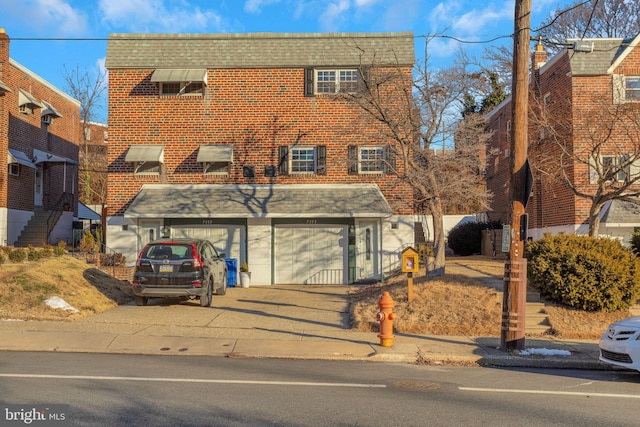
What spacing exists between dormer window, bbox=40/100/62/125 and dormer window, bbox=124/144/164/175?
844 cm

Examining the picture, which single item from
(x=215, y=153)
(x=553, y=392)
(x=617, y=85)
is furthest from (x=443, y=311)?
(x=215, y=153)

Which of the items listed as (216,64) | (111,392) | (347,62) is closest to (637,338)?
(111,392)

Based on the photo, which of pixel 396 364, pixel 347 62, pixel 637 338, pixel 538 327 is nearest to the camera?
pixel 637 338

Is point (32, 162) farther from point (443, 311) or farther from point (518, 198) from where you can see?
point (518, 198)

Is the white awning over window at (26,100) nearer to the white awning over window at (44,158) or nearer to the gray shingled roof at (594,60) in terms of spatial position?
the white awning over window at (44,158)

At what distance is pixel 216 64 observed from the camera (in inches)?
875

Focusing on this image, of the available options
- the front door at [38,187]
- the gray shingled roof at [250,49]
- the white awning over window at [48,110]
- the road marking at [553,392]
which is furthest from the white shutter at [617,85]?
the front door at [38,187]

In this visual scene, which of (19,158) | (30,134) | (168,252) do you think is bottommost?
(168,252)

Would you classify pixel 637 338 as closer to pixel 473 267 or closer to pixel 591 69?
pixel 473 267

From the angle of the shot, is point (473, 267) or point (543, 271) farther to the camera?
point (473, 267)

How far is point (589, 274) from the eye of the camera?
41.4ft

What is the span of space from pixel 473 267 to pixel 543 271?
7.04 m

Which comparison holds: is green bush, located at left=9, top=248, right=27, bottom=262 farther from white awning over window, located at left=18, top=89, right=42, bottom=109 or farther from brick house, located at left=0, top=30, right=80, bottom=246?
white awning over window, located at left=18, top=89, right=42, bottom=109

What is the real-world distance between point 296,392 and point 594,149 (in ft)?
36.1
